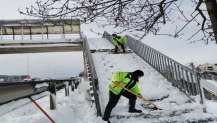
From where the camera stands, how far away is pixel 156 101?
13.9 meters

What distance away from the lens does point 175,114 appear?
1189 centimetres

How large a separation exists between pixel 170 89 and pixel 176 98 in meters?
1.40

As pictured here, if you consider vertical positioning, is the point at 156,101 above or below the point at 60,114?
below

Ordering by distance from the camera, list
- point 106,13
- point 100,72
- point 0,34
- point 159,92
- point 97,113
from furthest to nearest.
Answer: point 0,34
point 100,72
point 159,92
point 97,113
point 106,13

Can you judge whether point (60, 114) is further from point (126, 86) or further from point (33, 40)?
point (33, 40)

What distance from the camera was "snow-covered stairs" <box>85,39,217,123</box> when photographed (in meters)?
11.5

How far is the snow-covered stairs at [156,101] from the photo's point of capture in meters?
11.5

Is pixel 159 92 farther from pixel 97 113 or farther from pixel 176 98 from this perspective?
pixel 97 113

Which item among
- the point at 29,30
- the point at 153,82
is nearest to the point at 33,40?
the point at 29,30

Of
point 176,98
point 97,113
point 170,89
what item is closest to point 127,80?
point 97,113

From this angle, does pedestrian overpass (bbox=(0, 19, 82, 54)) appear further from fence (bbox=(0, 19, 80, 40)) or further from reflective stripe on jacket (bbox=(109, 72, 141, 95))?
reflective stripe on jacket (bbox=(109, 72, 141, 95))

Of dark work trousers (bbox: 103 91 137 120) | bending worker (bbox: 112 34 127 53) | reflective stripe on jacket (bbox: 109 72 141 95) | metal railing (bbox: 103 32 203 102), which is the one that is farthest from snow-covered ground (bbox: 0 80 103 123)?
bending worker (bbox: 112 34 127 53)

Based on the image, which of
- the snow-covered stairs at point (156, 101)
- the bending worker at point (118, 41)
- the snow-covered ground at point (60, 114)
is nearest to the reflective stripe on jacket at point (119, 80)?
the snow-covered stairs at point (156, 101)

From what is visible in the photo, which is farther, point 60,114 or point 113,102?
point 113,102
